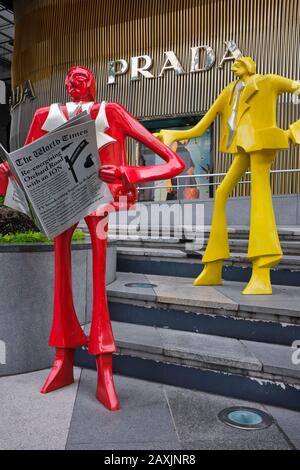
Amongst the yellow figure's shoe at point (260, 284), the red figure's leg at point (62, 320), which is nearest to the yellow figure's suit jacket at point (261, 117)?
the yellow figure's shoe at point (260, 284)

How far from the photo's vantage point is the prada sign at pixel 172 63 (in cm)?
977

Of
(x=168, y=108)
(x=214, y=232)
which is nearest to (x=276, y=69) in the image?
(x=168, y=108)

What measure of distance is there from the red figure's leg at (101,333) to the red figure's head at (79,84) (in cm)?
75

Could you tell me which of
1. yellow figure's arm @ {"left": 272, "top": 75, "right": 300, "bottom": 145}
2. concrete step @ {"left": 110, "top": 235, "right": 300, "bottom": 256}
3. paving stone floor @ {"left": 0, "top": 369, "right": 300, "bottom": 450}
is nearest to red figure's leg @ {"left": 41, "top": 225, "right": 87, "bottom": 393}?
paving stone floor @ {"left": 0, "top": 369, "right": 300, "bottom": 450}

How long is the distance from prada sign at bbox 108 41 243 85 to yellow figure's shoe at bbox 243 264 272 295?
768 cm

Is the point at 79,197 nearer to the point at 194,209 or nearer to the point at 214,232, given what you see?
the point at 214,232

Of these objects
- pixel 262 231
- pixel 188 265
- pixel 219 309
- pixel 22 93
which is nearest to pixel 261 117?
pixel 262 231

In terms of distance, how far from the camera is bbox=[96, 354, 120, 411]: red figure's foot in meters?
2.39

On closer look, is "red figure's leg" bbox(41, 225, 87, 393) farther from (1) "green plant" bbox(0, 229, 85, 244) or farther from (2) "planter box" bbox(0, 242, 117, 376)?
(1) "green plant" bbox(0, 229, 85, 244)

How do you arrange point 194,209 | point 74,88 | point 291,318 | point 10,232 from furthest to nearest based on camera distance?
point 194,209
point 10,232
point 291,318
point 74,88

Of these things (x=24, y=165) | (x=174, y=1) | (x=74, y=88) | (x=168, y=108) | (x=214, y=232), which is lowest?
(x=214, y=232)

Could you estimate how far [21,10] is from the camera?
43.2 ft

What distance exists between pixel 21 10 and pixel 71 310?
1358cm

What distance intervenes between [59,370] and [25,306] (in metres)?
0.62
